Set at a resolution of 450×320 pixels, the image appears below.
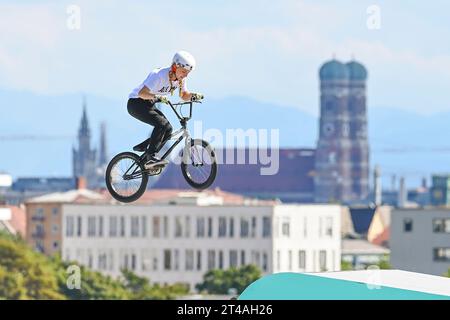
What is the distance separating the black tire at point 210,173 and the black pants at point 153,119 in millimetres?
675

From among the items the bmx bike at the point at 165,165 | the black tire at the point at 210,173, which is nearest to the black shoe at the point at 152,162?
the bmx bike at the point at 165,165

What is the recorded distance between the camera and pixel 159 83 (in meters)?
32.5

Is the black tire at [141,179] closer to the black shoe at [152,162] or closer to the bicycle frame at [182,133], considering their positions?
the black shoe at [152,162]

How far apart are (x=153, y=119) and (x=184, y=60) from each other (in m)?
1.04

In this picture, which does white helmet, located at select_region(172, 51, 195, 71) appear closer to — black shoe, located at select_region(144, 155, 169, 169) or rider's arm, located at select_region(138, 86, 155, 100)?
rider's arm, located at select_region(138, 86, 155, 100)

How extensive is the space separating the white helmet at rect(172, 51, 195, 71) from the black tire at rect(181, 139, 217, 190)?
4.66 ft

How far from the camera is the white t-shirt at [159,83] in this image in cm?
3250

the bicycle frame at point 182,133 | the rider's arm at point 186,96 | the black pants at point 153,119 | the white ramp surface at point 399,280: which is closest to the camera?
the black pants at point 153,119

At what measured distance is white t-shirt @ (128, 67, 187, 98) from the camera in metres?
32.5

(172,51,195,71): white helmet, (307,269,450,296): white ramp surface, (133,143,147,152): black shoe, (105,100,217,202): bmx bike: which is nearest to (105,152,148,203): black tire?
(105,100,217,202): bmx bike

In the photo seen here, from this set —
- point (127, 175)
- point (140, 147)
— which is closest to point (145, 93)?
point (140, 147)

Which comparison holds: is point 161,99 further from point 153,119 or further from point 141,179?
point 141,179

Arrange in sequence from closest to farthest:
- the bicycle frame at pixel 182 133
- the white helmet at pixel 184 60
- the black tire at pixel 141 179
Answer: the white helmet at pixel 184 60 → the black tire at pixel 141 179 → the bicycle frame at pixel 182 133

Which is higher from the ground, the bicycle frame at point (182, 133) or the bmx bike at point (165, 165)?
the bicycle frame at point (182, 133)
